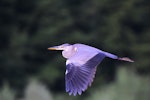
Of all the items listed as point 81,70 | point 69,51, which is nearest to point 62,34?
point 69,51

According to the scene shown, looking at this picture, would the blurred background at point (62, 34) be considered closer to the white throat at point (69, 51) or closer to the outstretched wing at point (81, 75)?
the white throat at point (69, 51)

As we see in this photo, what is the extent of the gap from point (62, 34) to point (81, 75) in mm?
11873

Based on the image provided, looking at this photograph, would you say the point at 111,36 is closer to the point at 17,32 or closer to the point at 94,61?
the point at 17,32

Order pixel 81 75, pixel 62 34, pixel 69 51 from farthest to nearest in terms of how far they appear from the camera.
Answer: pixel 62 34 → pixel 69 51 → pixel 81 75

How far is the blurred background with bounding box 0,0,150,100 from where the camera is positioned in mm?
16656

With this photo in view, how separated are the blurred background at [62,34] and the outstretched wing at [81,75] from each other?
10.4m

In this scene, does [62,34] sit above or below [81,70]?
below

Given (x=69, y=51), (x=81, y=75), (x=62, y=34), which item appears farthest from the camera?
(x=62, y=34)

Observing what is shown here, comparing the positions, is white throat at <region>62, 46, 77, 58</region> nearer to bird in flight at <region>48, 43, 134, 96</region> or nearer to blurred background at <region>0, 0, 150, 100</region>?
bird in flight at <region>48, 43, 134, 96</region>

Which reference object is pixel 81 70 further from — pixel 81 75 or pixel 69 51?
pixel 69 51

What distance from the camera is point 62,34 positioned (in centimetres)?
1716

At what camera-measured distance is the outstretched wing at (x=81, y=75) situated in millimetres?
5262

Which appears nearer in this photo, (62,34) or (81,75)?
(81,75)

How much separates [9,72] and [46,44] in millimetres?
1026
